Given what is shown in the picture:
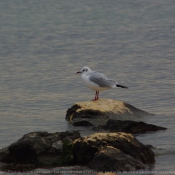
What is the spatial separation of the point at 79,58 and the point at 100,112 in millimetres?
9363

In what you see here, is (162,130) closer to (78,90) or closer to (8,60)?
(78,90)

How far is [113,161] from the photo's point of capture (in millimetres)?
12156

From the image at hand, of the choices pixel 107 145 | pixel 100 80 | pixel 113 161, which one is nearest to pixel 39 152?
pixel 107 145

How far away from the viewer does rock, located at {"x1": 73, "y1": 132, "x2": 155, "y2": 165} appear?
1260 centimetres

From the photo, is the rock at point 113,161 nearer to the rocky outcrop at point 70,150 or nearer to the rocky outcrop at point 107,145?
the rocky outcrop at point 70,150

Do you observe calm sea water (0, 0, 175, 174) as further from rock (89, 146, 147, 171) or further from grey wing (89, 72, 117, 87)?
grey wing (89, 72, 117, 87)

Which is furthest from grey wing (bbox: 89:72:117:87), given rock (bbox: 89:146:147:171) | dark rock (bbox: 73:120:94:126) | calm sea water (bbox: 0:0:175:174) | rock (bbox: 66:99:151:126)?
rock (bbox: 89:146:147:171)

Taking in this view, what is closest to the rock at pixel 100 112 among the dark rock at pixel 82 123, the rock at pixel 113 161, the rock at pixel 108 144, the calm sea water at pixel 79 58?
the dark rock at pixel 82 123

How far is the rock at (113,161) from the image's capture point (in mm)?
12133

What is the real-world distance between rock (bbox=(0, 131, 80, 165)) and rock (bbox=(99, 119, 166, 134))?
7.73 ft

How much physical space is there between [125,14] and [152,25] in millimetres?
3088

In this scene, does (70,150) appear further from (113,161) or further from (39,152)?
(113,161)

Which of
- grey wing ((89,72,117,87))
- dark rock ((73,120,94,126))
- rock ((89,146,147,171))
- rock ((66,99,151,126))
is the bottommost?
rock ((89,146,147,171))

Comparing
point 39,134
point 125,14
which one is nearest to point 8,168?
point 39,134
